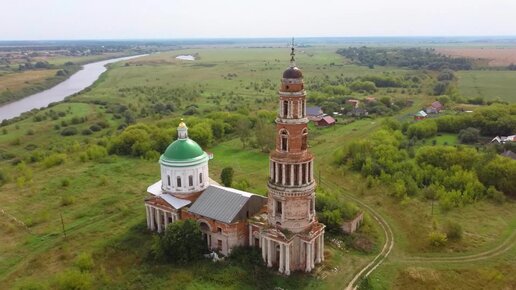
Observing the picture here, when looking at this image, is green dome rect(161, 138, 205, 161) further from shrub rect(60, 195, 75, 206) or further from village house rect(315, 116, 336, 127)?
village house rect(315, 116, 336, 127)

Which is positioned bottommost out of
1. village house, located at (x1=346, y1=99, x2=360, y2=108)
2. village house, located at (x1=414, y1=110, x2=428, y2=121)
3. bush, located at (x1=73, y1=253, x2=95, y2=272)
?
bush, located at (x1=73, y1=253, x2=95, y2=272)

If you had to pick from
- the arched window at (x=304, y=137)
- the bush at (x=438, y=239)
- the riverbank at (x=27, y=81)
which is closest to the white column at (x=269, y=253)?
the arched window at (x=304, y=137)

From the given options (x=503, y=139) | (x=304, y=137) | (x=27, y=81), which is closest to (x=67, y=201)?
(x=304, y=137)

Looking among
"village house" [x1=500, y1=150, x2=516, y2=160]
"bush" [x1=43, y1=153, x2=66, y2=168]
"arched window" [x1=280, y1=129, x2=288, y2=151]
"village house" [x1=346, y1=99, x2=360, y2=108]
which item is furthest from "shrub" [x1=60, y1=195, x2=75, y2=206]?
"village house" [x1=346, y1=99, x2=360, y2=108]

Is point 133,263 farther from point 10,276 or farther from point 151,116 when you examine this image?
point 151,116

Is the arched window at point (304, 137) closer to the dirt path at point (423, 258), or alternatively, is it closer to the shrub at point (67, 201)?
the dirt path at point (423, 258)

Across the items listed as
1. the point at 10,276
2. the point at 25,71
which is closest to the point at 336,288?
the point at 10,276
